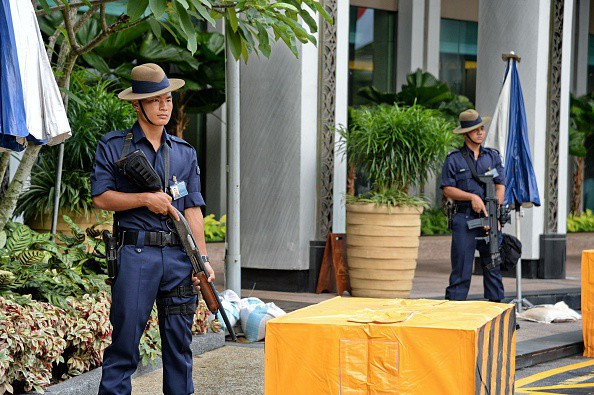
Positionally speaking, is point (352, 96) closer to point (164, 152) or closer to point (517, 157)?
point (517, 157)

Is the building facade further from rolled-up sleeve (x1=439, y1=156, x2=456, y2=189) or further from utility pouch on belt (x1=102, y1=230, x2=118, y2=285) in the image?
utility pouch on belt (x1=102, y1=230, x2=118, y2=285)

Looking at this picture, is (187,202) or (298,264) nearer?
(187,202)

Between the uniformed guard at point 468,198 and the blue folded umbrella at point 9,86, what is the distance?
5.57 metres

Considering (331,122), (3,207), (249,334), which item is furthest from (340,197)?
(3,207)

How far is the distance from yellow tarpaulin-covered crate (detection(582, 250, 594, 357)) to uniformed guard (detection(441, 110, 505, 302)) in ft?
3.50

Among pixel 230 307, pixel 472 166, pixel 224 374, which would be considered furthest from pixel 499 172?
pixel 224 374

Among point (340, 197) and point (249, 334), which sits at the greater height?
point (340, 197)

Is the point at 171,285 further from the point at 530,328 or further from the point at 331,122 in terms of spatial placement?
the point at 331,122

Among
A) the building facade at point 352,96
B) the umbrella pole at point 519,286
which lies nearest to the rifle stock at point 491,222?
the umbrella pole at point 519,286

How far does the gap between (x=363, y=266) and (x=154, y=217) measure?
20.4 feet

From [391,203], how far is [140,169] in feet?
20.8

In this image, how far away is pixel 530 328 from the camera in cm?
1035

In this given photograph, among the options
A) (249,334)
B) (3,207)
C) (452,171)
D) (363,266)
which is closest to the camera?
(3,207)

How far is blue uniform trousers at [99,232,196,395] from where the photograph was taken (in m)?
5.33
